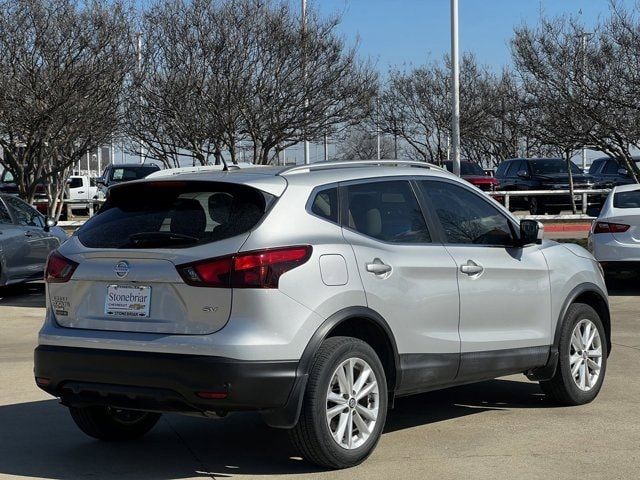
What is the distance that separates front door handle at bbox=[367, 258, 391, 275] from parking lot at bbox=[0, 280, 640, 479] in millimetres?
1089

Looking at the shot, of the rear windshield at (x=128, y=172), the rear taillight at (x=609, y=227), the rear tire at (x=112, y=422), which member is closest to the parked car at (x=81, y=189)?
the rear windshield at (x=128, y=172)

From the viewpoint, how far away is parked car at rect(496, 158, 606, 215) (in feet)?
107

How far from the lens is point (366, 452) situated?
6.38 metres

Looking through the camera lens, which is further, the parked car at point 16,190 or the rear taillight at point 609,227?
the parked car at point 16,190

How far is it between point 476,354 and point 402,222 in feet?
3.21

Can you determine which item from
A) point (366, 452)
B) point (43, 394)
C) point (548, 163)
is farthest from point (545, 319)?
point (548, 163)

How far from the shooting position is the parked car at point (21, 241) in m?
15.9

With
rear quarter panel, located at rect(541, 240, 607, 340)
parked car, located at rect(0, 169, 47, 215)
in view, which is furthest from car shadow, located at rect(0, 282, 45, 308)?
parked car, located at rect(0, 169, 47, 215)

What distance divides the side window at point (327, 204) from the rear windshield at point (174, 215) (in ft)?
1.04

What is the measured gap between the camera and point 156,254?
20.0 feet

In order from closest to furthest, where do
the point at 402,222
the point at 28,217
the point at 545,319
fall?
the point at 402,222, the point at 545,319, the point at 28,217

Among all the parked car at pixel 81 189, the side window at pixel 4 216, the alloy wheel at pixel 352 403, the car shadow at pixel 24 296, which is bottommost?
the car shadow at pixel 24 296

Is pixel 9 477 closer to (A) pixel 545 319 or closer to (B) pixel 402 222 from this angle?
(B) pixel 402 222

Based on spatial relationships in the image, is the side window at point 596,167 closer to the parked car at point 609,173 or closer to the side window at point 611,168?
the parked car at point 609,173
